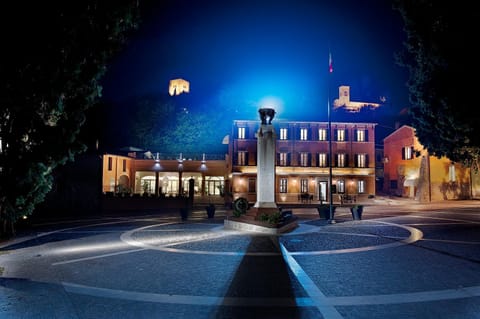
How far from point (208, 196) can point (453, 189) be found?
1114 inches

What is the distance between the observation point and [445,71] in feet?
43.5

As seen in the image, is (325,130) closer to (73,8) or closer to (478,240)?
(478,240)

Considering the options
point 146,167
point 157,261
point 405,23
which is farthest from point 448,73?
point 146,167

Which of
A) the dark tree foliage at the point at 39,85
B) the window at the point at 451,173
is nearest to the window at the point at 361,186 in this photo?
the window at the point at 451,173

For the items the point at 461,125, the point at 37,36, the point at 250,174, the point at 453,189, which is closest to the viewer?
the point at 37,36

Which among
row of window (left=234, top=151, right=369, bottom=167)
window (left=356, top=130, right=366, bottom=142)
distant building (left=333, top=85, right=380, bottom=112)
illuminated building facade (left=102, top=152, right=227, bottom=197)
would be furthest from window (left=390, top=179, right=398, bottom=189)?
distant building (left=333, top=85, right=380, bottom=112)

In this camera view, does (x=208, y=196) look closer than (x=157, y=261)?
No

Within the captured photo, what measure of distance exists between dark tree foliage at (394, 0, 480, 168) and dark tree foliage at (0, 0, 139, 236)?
1208 centimetres

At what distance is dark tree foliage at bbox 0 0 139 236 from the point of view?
25.7ft

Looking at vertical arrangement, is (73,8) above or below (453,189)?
above

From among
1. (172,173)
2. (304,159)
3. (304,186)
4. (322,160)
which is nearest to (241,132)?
(304,159)

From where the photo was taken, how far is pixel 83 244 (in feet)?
39.9

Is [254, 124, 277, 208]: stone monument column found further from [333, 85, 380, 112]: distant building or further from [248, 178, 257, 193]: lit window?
[333, 85, 380, 112]: distant building

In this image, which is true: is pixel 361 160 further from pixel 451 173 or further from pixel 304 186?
pixel 451 173
